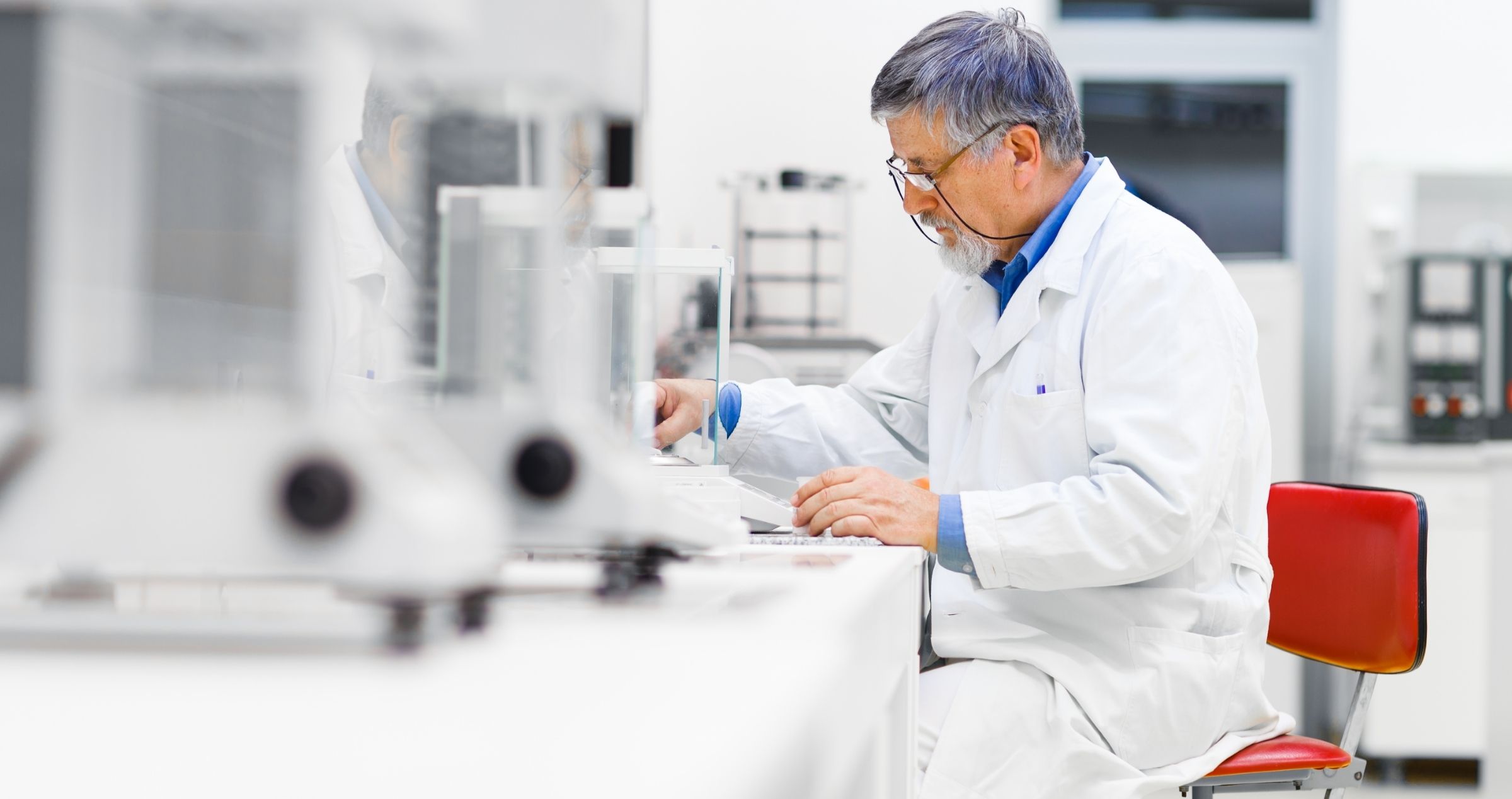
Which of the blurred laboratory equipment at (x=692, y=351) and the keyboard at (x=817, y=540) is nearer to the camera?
the blurred laboratory equipment at (x=692, y=351)

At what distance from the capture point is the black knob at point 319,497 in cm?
43

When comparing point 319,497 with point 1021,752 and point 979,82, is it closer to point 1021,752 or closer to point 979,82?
point 1021,752

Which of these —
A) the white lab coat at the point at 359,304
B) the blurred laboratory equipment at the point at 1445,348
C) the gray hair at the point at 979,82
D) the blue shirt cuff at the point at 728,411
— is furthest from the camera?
the blurred laboratory equipment at the point at 1445,348

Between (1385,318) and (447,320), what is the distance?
11.8ft

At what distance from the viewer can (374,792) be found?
1.06ft

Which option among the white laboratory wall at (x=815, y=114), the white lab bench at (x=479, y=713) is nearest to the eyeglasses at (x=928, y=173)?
the white lab bench at (x=479, y=713)

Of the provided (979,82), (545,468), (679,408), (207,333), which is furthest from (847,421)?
(207,333)

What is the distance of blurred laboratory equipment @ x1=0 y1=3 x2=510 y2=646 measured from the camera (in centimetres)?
43

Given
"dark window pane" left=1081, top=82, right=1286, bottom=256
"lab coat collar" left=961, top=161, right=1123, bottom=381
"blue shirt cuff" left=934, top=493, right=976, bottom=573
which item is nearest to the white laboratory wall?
"dark window pane" left=1081, top=82, right=1286, bottom=256

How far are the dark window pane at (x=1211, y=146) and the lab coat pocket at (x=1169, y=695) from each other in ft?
10.2

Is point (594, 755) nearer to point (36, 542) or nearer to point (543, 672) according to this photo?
point (543, 672)

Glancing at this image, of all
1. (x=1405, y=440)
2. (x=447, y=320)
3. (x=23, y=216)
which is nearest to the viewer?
(x=23, y=216)

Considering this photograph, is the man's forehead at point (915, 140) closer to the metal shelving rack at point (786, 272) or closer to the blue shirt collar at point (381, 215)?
the blue shirt collar at point (381, 215)

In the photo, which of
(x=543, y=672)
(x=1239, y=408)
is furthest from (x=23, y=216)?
(x=1239, y=408)
